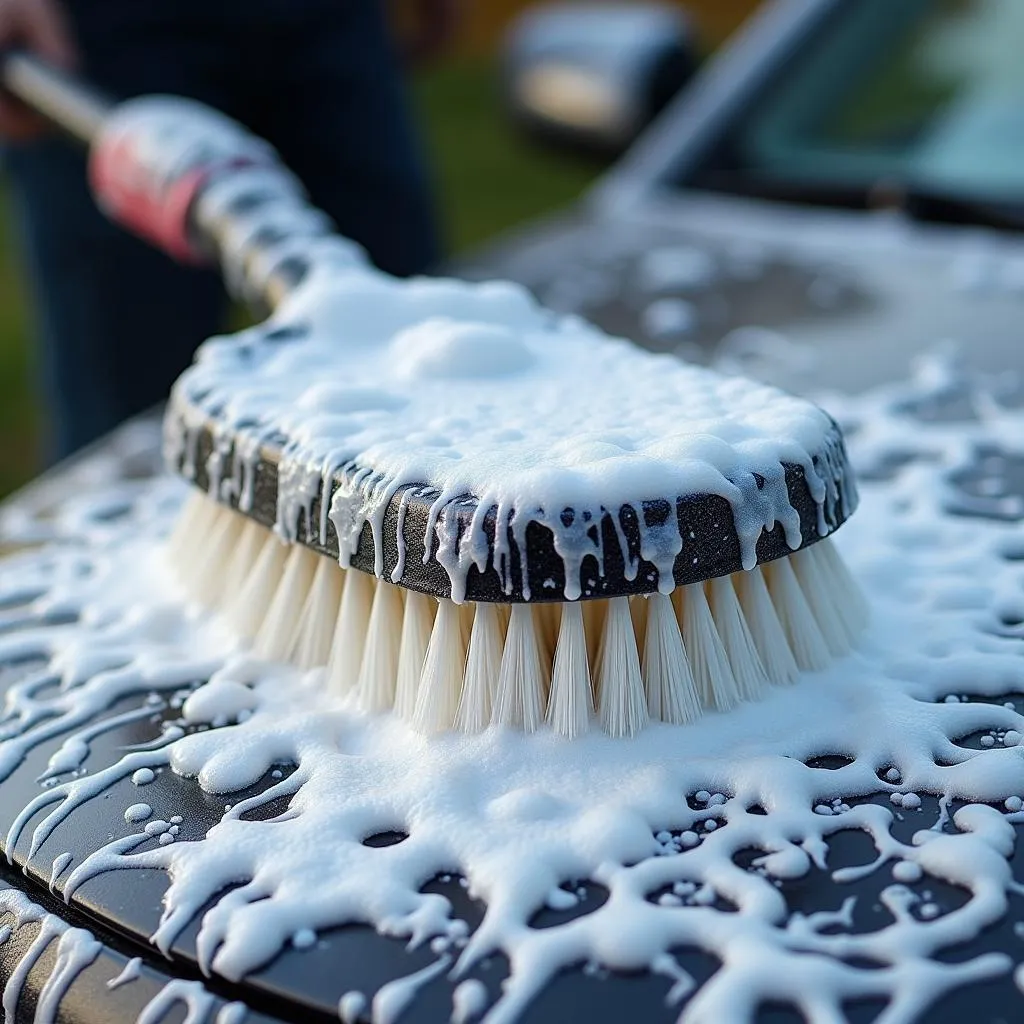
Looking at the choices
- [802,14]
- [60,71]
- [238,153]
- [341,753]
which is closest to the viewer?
[341,753]

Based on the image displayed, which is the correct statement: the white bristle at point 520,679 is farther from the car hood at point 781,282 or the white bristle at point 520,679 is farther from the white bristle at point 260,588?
the car hood at point 781,282

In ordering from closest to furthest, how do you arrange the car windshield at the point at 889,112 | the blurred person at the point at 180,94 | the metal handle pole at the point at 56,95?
1. the metal handle pole at the point at 56,95
2. the car windshield at the point at 889,112
3. the blurred person at the point at 180,94

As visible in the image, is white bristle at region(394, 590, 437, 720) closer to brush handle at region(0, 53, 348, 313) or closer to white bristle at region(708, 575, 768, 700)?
white bristle at region(708, 575, 768, 700)

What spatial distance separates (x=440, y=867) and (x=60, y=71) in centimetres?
162

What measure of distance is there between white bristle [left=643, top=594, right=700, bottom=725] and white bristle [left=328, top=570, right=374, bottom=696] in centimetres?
24

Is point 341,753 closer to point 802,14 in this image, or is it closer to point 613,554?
point 613,554

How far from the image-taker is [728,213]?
214cm

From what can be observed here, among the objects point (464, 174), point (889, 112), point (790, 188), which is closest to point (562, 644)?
point (790, 188)

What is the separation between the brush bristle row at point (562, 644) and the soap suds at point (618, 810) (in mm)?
18

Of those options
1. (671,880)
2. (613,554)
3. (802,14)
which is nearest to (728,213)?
(802,14)

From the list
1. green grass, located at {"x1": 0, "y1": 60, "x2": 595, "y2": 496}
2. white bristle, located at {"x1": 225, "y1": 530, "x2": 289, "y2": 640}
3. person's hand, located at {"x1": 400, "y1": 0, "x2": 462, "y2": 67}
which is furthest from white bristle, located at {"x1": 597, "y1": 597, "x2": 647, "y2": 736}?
green grass, located at {"x1": 0, "y1": 60, "x2": 595, "y2": 496}

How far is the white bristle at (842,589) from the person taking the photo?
114 centimetres

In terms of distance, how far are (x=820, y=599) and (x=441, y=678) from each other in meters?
0.31

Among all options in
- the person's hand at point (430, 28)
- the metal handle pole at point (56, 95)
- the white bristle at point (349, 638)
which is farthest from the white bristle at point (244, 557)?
the person's hand at point (430, 28)
